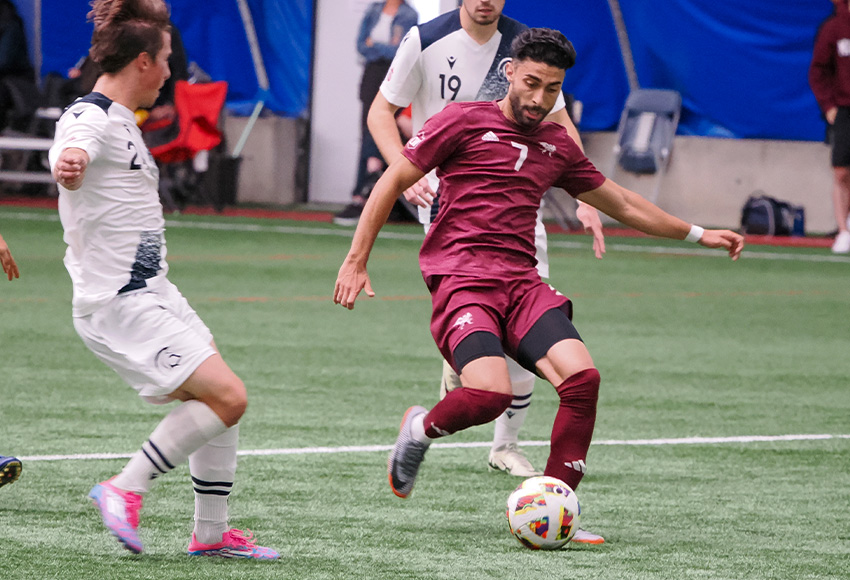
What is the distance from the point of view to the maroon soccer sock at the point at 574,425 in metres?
4.68

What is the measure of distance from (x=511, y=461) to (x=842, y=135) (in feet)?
33.4

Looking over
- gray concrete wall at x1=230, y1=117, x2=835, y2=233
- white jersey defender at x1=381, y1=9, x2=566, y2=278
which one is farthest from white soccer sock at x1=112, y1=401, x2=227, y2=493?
gray concrete wall at x1=230, y1=117, x2=835, y2=233

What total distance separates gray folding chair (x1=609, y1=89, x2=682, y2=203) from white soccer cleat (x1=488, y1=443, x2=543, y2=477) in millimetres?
13346

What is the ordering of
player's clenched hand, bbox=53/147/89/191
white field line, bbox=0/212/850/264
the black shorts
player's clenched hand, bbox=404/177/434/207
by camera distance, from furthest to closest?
white field line, bbox=0/212/850/264, the black shorts, player's clenched hand, bbox=404/177/434/207, player's clenched hand, bbox=53/147/89/191

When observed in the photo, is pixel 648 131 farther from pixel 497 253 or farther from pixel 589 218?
pixel 497 253

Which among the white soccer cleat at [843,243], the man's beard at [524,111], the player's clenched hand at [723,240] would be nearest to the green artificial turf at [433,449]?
the player's clenched hand at [723,240]

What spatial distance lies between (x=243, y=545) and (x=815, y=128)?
15.5 m

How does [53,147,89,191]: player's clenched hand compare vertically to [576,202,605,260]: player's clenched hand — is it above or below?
above

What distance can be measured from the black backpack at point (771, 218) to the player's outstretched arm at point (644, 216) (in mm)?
12420

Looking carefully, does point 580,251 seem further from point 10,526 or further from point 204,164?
point 10,526

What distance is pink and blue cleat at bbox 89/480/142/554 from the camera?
4109 mm

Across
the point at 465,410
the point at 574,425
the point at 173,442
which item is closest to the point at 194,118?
the point at 465,410

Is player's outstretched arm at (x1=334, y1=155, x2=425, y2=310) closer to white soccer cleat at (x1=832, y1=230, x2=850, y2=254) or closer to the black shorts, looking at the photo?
the black shorts

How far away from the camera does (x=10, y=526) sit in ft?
15.0
